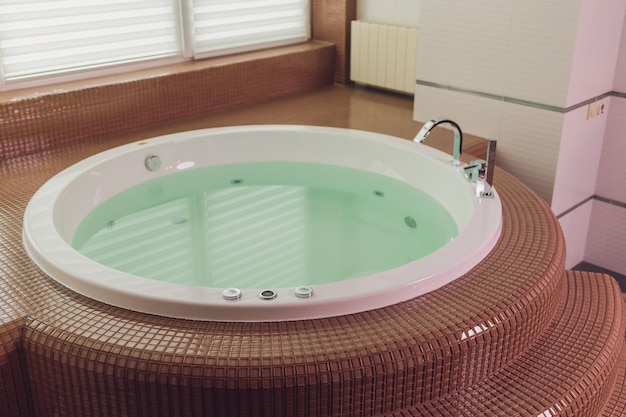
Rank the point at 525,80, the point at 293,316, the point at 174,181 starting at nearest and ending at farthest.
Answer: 1. the point at 293,316
2. the point at 525,80
3. the point at 174,181

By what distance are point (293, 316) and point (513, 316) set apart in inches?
23.8

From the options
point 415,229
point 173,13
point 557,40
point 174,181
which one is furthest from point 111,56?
point 557,40

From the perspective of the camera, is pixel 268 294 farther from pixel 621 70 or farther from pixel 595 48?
pixel 621 70

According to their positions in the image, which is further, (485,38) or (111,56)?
(111,56)

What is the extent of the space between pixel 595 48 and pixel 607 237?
915 mm

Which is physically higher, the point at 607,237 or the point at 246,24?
the point at 246,24

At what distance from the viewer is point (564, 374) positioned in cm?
182

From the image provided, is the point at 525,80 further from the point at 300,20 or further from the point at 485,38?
the point at 300,20

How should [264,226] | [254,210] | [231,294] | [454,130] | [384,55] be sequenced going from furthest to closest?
Result: [384,55] < [254,210] < [264,226] < [454,130] < [231,294]

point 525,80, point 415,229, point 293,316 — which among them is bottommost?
point 415,229

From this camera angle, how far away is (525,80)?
2.89 meters

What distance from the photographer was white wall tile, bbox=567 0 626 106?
269 cm

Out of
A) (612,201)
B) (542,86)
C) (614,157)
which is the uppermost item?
(542,86)

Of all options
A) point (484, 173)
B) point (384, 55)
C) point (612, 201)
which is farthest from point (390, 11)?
point (484, 173)
